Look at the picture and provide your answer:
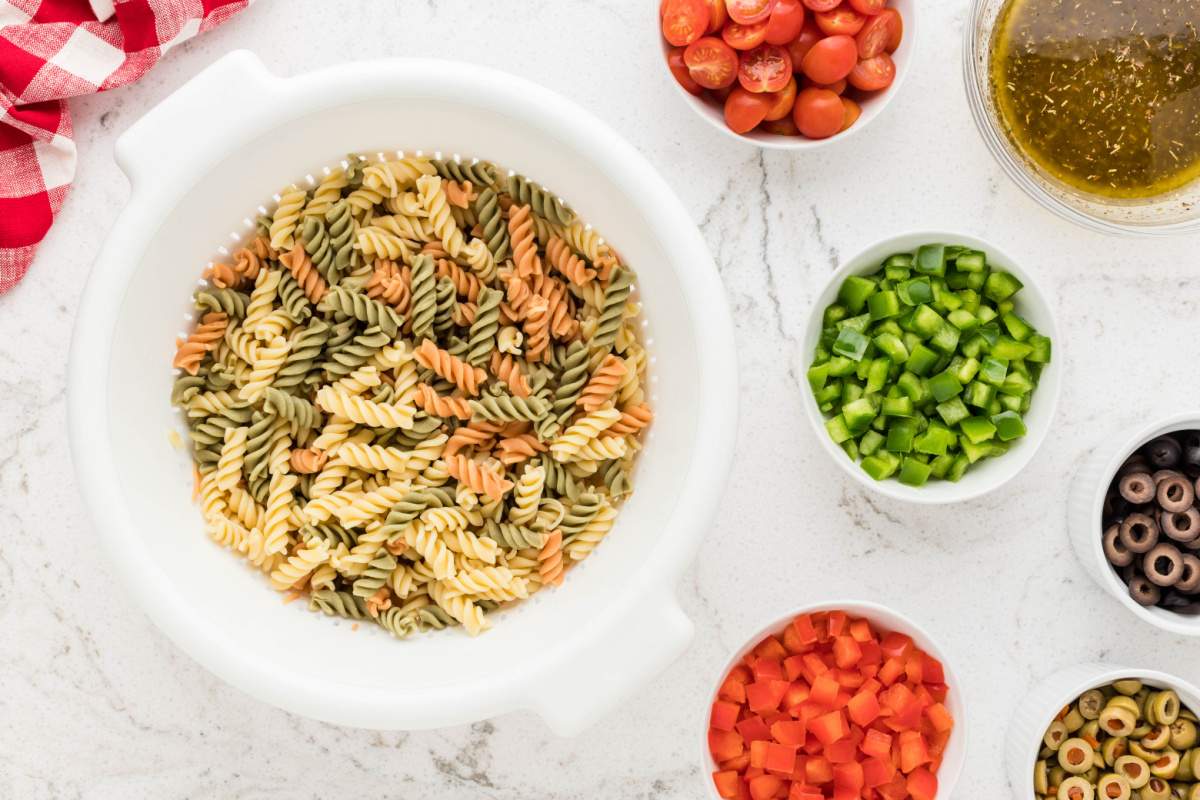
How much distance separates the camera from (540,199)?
1.82m

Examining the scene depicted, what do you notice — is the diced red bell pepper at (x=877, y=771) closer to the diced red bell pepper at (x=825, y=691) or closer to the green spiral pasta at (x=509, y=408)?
the diced red bell pepper at (x=825, y=691)

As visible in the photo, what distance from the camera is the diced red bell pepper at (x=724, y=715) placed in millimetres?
1980

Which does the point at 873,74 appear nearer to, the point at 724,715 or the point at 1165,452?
the point at 1165,452

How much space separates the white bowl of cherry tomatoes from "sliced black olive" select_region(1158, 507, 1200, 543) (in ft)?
3.10

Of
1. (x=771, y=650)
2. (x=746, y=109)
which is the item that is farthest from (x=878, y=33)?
(x=771, y=650)

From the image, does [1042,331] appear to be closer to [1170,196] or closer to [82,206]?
[1170,196]

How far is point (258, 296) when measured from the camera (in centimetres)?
184

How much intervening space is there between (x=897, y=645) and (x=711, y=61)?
1152 mm

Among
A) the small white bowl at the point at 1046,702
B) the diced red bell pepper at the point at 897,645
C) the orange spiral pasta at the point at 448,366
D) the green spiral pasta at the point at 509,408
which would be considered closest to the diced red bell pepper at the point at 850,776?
the diced red bell pepper at the point at 897,645

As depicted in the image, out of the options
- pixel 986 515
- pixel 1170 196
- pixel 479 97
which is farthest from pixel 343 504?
pixel 1170 196

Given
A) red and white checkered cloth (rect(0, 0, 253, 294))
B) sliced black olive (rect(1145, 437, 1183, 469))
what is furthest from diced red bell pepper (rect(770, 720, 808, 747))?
red and white checkered cloth (rect(0, 0, 253, 294))

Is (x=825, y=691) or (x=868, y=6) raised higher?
(x=868, y=6)

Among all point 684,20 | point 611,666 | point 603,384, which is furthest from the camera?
point 684,20

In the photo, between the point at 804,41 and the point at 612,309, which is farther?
the point at 804,41
